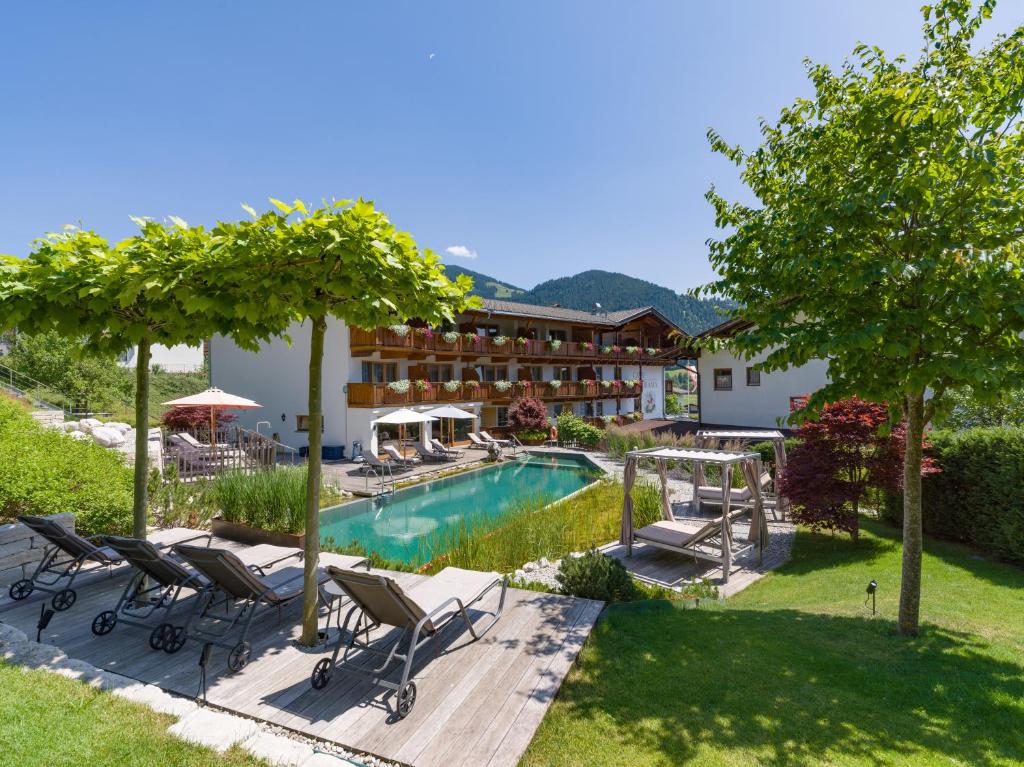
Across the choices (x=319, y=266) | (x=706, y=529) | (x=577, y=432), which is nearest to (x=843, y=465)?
(x=706, y=529)

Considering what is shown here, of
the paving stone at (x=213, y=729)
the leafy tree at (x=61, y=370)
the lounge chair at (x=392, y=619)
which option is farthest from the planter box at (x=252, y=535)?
the leafy tree at (x=61, y=370)

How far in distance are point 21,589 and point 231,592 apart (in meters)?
2.93

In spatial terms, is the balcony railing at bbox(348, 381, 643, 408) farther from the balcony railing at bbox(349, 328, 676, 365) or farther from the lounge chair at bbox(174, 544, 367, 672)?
the lounge chair at bbox(174, 544, 367, 672)

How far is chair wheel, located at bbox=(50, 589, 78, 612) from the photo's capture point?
5.36 m

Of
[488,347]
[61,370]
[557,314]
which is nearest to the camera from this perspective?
[488,347]

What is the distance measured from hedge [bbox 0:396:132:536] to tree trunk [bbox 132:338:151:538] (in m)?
2.61

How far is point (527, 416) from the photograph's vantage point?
92.3 ft

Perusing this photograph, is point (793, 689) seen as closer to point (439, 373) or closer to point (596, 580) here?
point (596, 580)

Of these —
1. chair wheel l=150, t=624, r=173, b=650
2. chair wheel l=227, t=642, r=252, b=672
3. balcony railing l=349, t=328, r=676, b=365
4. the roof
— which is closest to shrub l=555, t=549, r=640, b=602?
chair wheel l=227, t=642, r=252, b=672

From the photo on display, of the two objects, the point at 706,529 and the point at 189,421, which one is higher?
the point at 189,421

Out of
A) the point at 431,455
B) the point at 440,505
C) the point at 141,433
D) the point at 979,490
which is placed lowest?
the point at 440,505

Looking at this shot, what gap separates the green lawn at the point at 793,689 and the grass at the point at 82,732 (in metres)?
2.21

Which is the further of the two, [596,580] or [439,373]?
[439,373]

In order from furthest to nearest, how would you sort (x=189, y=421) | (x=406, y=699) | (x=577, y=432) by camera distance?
(x=577, y=432), (x=189, y=421), (x=406, y=699)
